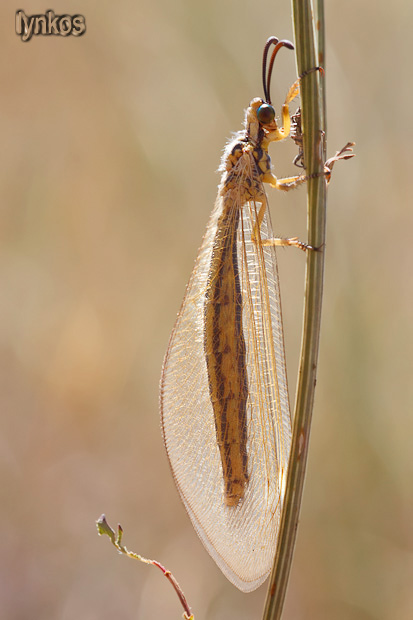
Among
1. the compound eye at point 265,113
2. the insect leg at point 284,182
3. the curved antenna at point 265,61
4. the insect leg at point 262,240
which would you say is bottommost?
the insect leg at point 262,240

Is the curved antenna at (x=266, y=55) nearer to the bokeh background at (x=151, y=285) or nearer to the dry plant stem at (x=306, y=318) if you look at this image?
the dry plant stem at (x=306, y=318)

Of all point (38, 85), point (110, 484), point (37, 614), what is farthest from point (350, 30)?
point (37, 614)

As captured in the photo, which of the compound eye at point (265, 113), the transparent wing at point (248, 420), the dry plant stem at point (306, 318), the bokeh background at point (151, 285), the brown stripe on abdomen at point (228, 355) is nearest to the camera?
the dry plant stem at point (306, 318)

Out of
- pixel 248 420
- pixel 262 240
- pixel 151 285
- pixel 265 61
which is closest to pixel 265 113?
pixel 265 61

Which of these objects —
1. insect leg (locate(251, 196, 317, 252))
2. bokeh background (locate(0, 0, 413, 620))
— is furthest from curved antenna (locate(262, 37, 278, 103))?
bokeh background (locate(0, 0, 413, 620))

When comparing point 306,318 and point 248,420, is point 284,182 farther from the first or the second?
point 306,318

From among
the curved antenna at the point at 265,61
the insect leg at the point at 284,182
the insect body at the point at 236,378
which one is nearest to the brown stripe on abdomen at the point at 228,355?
the insect body at the point at 236,378
